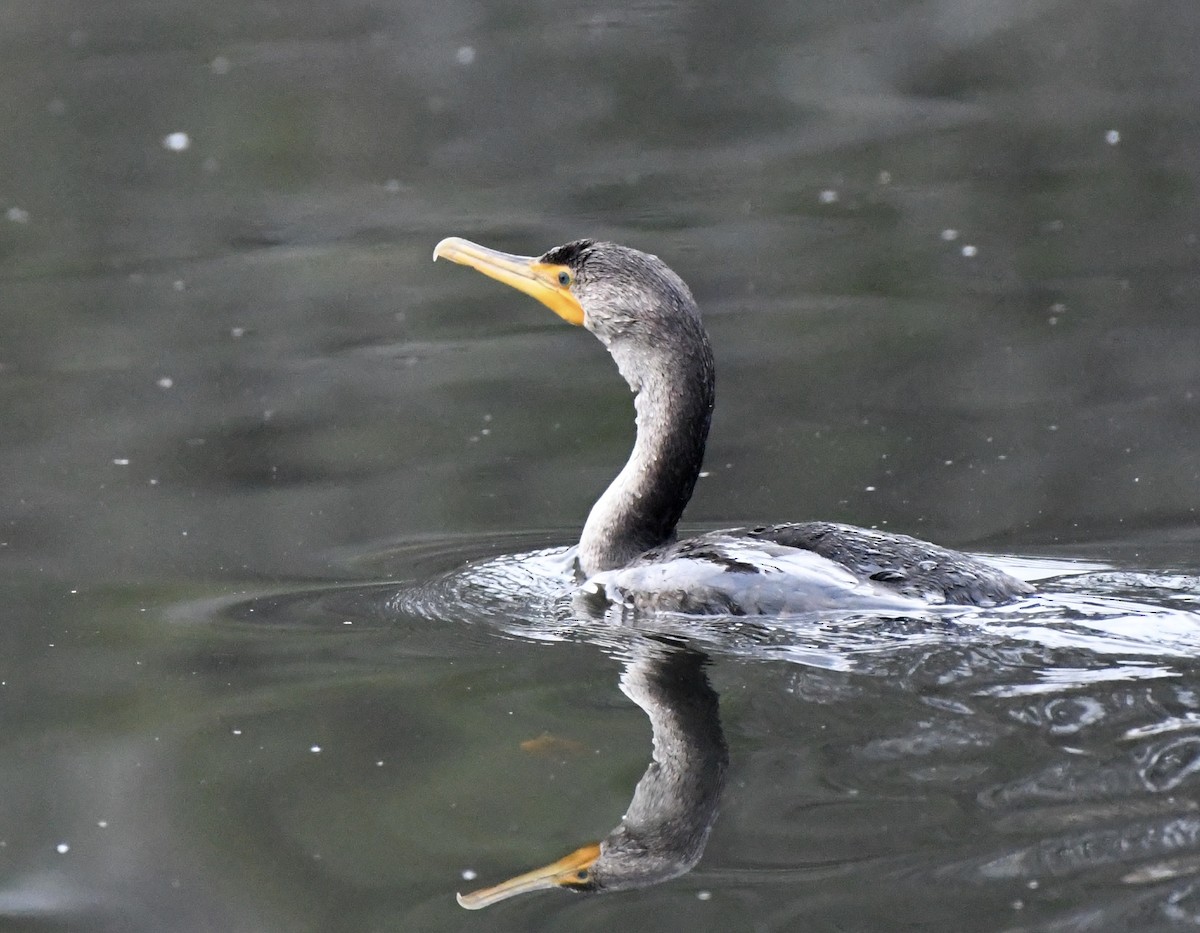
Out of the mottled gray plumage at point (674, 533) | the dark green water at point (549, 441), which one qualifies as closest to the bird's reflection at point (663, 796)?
the dark green water at point (549, 441)

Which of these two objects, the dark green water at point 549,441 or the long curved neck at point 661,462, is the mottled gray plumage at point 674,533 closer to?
the long curved neck at point 661,462

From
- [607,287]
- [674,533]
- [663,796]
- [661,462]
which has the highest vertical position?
[607,287]

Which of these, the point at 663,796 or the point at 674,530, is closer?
the point at 663,796

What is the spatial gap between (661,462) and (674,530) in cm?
29

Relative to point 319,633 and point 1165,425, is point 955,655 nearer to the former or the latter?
point 319,633

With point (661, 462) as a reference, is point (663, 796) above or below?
below

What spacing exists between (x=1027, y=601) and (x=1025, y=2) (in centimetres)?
1072

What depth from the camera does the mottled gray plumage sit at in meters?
5.46

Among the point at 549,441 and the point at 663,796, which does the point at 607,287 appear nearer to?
the point at 549,441

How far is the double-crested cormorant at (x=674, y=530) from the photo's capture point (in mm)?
5465

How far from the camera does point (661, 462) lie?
6.20 m

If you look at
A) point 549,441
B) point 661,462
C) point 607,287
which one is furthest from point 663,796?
point 549,441

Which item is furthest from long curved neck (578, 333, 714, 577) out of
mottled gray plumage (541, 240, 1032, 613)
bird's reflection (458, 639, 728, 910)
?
bird's reflection (458, 639, 728, 910)

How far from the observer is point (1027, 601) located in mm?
5488
